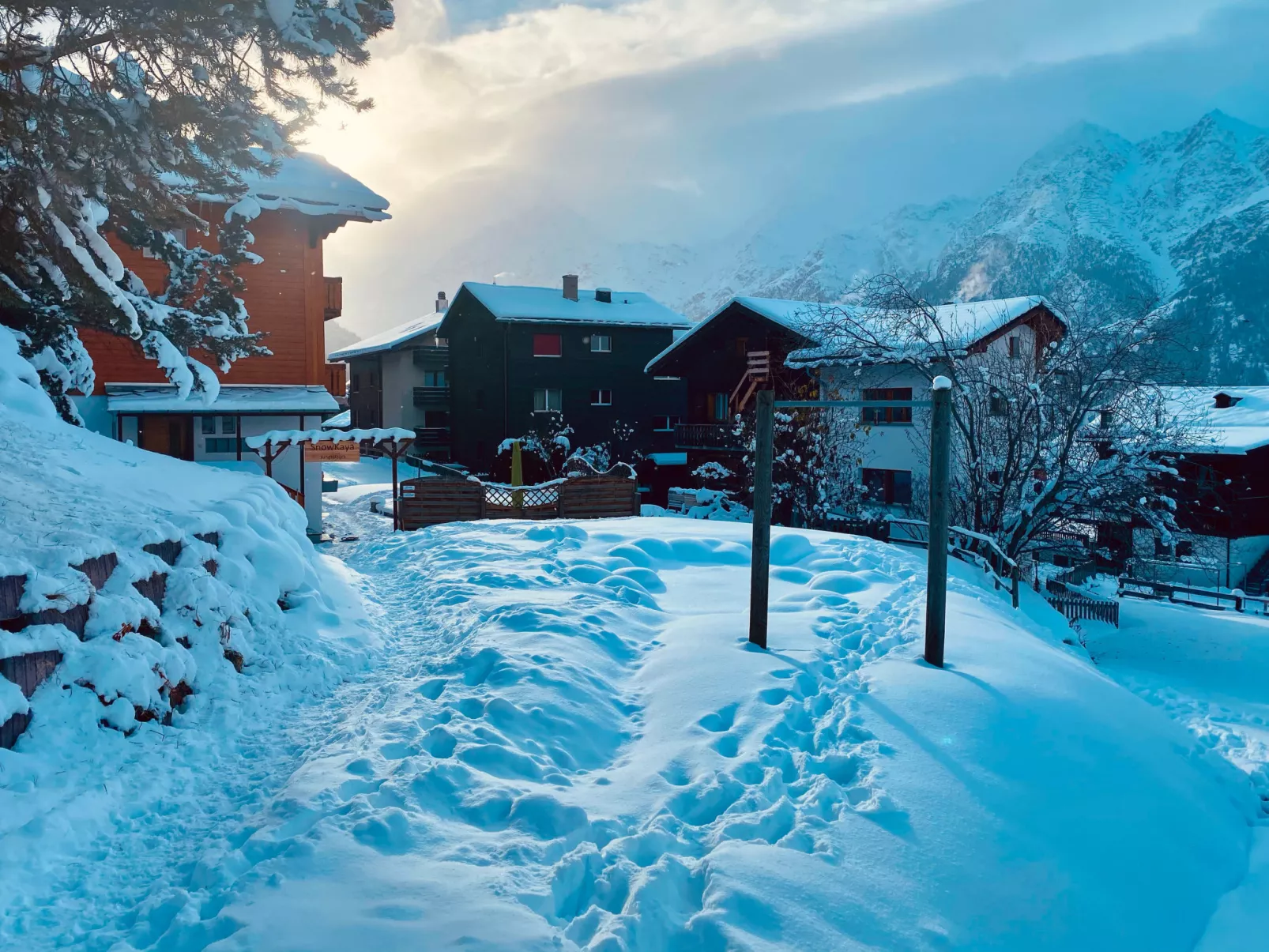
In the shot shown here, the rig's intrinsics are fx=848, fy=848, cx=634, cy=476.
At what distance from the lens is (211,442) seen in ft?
62.9

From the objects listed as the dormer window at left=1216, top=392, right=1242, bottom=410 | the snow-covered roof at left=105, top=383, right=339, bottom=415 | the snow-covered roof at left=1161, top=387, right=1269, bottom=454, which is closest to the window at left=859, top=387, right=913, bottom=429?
the snow-covered roof at left=1161, top=387, right=1269, bottom=454

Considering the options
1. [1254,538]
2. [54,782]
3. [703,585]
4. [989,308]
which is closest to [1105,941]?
[54,782]

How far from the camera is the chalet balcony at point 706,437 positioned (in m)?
30.5

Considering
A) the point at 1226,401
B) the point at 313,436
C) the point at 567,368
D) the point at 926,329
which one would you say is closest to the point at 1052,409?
the point at 926,329

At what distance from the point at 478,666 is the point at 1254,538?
3576cm

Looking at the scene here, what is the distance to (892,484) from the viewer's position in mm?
29328

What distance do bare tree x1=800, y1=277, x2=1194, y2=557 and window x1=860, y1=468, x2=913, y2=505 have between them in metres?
9.08

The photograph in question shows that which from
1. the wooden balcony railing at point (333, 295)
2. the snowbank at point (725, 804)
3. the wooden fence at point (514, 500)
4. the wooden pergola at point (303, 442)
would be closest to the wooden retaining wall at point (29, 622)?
the snowbank at point (725, 804)

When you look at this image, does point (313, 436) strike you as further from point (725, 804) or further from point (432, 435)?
point (432, 435)

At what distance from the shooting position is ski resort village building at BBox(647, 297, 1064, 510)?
21.5 meters

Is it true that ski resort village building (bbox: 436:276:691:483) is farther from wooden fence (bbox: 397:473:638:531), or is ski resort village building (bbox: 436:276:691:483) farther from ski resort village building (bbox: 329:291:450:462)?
wooden fence (bbox: 397:473:638:531)

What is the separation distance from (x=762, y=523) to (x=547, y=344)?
32.3 meters

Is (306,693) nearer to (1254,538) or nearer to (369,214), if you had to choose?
(369,214)

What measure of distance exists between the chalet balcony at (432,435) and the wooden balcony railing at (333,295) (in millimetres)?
21190
